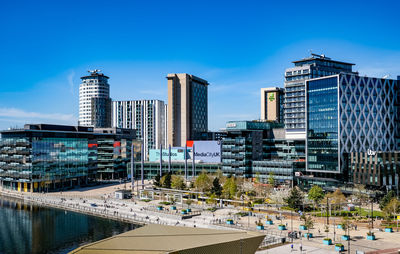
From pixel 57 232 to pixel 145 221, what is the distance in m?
19.1

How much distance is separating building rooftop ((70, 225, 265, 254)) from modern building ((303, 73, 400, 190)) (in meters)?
78.5

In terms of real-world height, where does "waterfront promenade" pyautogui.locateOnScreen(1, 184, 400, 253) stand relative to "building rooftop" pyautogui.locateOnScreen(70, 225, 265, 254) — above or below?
below

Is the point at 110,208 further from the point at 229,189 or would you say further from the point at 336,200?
the point at 336,200

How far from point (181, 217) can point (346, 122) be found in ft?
205

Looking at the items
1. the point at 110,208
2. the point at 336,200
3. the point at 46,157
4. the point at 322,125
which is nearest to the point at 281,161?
the point at 322,125

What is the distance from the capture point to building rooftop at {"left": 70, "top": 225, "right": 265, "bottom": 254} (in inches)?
1720

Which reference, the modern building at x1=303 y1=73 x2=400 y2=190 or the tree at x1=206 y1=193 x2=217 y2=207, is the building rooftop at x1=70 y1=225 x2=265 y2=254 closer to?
the tree at x1=206 y1=193 x2=217 y2=207

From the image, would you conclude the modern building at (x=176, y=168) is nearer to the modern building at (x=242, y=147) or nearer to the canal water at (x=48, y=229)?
the modern building at (x=242, y=147)

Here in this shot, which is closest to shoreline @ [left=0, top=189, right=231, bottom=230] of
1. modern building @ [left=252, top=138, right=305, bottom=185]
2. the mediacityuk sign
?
modern building @ [left=252, top=138, right=305, bottom=185]

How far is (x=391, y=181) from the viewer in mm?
109750

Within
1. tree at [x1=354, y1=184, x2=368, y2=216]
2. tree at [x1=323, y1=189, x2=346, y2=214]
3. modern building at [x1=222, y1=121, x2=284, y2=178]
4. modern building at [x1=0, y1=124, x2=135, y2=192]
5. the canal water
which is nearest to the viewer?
the canal water

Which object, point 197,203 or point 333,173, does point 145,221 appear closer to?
point 197,203

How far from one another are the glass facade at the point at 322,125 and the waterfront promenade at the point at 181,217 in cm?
3962

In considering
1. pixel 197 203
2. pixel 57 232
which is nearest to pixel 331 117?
pixel 197 203
